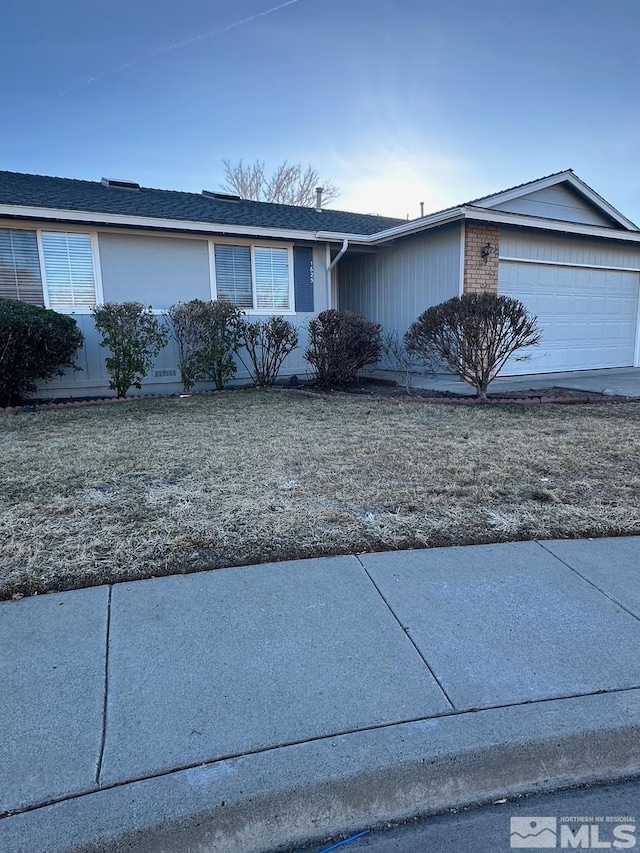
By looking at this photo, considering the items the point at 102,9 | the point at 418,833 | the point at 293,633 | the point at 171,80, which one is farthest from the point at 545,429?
the point at 171,80

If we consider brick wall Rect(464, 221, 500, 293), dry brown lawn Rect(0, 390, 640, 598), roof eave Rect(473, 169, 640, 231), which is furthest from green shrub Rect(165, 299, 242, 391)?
roof eave Rect(473, 169, 640, 231)

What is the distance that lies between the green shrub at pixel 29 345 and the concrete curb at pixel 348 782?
760 centimetres

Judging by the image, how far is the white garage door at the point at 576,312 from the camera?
442 inches

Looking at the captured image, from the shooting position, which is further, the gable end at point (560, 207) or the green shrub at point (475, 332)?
the gable end at point (560, 207)

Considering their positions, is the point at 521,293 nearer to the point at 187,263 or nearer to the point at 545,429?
the point at 545,429

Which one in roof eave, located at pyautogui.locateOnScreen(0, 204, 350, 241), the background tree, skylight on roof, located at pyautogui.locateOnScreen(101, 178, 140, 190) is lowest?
roof eave, located at pyautogui.locateOnScreen(0, 204, 350, 241)

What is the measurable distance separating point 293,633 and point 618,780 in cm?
129

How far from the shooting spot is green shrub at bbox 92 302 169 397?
8.77 meters

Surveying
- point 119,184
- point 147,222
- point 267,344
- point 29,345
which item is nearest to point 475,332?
point 267,344

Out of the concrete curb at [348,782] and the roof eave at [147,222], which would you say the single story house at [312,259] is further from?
the concrete curb at [348,782]

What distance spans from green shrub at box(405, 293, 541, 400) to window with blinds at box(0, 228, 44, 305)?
641 cm

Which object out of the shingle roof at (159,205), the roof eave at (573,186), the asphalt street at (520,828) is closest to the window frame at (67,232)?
the shingle roof at (159,205)

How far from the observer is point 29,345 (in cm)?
794

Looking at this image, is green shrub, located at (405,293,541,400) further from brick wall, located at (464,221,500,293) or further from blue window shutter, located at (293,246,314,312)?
blue window shutter, located at (293,246,314,312)
